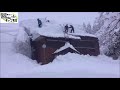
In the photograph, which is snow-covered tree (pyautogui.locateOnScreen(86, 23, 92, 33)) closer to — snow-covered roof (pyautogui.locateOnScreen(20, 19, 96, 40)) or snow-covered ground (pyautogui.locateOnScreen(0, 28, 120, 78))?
snow-covered roof (pyautogui.locateOnScreen(20, 19, 96, 40))

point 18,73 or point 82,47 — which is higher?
point 82,47

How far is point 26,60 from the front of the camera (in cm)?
360

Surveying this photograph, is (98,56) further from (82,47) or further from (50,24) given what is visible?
(50,24)

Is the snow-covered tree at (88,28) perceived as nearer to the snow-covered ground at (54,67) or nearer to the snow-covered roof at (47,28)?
the snow-covered roof at (47,28)

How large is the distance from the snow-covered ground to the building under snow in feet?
0.30

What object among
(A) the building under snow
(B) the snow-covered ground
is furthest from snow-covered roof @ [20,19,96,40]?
(B) the snow-covered ground

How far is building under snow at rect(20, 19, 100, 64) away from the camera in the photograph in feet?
11.9

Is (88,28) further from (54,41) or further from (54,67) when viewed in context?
(54,67)
